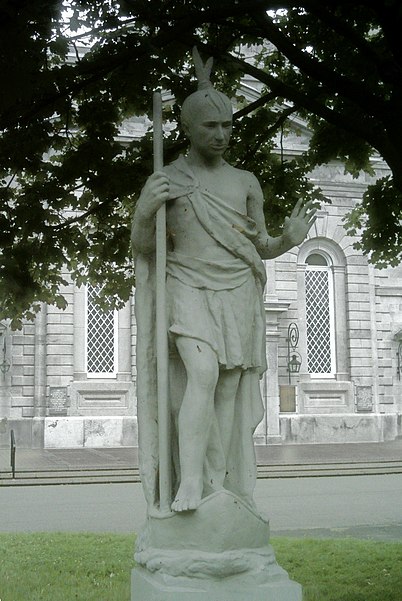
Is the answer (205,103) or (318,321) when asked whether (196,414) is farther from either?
(318,321)

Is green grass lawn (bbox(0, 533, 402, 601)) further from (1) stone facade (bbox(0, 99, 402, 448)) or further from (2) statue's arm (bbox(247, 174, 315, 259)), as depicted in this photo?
(1) stone facade (bbox(0, 99, 402, 448))

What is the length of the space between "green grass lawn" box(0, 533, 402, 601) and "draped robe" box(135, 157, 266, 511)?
3.00 m

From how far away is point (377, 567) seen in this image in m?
8.49

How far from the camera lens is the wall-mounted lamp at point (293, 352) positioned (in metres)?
27.3

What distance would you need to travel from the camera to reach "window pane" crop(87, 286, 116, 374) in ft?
86.7

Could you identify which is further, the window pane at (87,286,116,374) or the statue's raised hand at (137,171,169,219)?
the window pane at (87,286,116,374)

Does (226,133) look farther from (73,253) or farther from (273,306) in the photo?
(273,306)

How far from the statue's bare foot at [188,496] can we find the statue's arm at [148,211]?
136 centimetres

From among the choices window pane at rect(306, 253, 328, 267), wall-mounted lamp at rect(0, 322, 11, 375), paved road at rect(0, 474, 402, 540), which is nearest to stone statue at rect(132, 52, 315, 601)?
paved road at rect(0, 474, 402, 540)

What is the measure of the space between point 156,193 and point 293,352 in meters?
23.2

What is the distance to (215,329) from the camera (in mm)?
4629

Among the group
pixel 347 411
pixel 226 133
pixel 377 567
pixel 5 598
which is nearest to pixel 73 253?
pixel 5 598

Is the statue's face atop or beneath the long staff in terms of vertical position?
atop

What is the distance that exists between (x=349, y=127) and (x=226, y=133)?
320 cm
